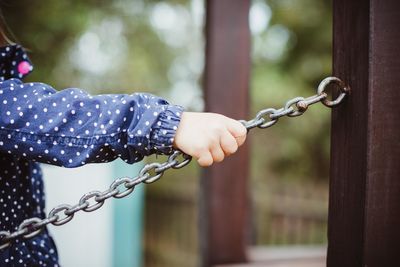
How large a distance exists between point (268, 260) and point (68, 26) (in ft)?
8.98

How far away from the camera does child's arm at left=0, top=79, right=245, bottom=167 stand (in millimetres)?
926

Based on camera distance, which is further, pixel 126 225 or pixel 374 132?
pixel 126 225

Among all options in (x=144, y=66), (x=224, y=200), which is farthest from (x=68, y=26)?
(x=224, y=200)

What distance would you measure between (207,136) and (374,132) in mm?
335

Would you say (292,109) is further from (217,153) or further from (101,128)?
(101,128)

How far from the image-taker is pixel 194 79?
5.42 meters

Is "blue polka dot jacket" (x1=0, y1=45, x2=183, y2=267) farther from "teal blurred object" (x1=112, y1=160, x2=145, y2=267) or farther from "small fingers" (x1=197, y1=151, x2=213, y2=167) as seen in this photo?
"teal blurred object" (x1=112, y1=160, x2=145, y2=267)

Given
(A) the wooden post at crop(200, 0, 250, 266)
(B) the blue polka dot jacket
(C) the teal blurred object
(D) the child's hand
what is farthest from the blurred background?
(D) the child's hand

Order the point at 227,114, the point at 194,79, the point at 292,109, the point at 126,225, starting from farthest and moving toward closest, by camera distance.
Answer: the point at 194,79 < the point at 126,225 < the point at 227,114 < the point at 292,109

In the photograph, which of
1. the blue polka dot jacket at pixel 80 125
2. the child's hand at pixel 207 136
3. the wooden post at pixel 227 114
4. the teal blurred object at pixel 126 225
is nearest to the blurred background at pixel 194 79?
the teal blurred object at pixel 126 225

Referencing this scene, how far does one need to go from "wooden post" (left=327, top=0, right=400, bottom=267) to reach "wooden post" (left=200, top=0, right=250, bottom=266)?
3.64 ft

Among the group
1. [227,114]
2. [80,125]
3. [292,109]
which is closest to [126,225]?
[227,114]

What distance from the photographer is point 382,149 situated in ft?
3.04

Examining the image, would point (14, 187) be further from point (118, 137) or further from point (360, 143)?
point (360, 143)
